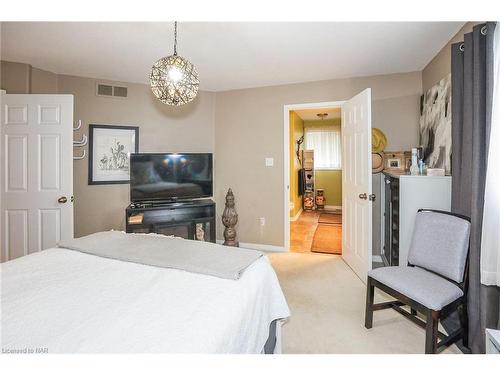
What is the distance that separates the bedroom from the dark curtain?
0.03 m

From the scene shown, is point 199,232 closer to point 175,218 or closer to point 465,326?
point 175,218

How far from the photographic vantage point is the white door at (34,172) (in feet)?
9.22

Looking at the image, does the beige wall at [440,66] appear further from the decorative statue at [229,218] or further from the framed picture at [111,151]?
the framed picture at [111,151]

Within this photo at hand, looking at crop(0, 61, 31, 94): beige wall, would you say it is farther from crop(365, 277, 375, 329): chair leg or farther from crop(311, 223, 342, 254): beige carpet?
crop(311, 223, 342, 254): beige carpet

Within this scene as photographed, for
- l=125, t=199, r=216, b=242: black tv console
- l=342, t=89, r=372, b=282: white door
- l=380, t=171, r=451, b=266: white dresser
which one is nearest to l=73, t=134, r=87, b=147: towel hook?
l=125, t=199, r=216, b=242: black tv console

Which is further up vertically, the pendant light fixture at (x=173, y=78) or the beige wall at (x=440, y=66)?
the beige wall at (x=440, y=66)

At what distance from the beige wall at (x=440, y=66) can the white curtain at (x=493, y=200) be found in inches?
35.2

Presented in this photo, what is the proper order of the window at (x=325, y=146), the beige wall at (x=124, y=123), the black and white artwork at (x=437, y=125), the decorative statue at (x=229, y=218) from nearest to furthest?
the black and white artwork at (x=437, y=125)
the beige wall at (x=124, y=123)
the decorative statue at (x=229, y=218)
the window at (x=325, y=146)

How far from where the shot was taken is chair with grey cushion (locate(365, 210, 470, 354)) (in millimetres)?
1630

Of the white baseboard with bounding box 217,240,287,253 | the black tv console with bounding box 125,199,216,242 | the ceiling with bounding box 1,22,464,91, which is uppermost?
the ceiling with bounding box 1,22,464,91

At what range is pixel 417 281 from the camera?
180 centimetres

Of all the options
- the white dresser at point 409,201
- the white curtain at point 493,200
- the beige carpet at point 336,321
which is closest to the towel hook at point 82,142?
the beige carpet at point 336,321

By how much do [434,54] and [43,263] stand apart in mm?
3767

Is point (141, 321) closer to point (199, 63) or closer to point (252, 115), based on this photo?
point (199, 63)
